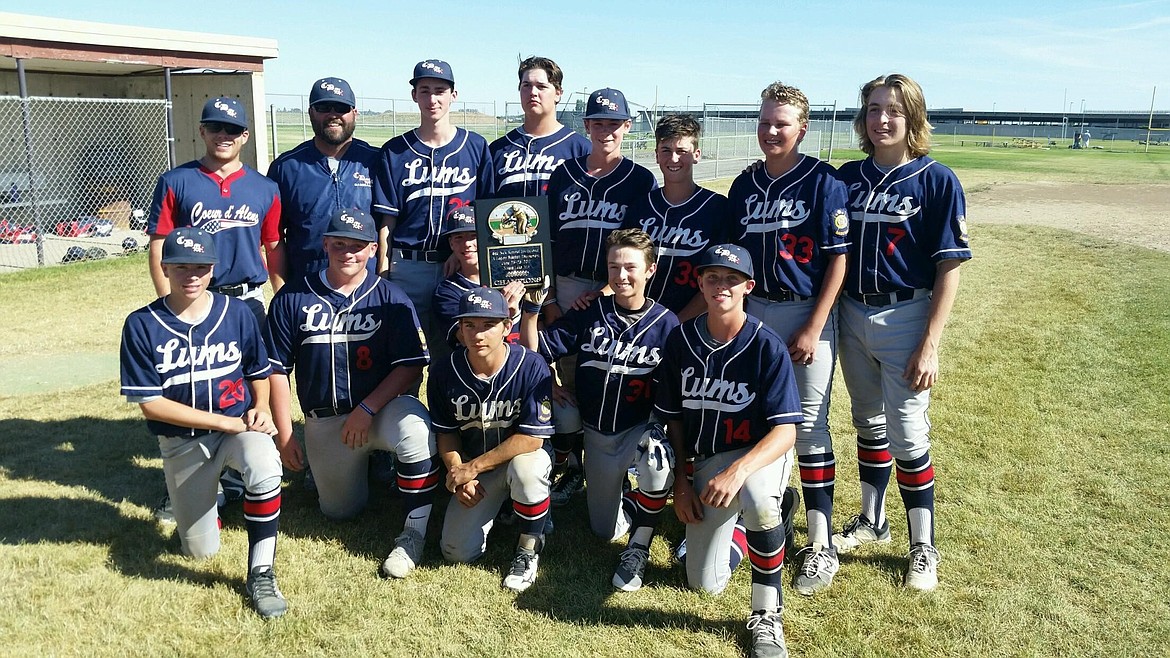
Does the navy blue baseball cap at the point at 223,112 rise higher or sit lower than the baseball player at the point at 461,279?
higher

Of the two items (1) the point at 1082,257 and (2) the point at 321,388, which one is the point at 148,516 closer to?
(2) the point at 321,388

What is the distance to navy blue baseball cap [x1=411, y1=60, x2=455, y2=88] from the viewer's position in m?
4.55

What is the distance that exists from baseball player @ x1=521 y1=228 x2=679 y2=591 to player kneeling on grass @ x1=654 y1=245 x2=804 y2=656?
0.61 ft

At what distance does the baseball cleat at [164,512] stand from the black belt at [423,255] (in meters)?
1.80

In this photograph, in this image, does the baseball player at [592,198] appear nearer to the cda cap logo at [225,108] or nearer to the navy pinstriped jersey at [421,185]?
the navy pinstriped jersey at [421,185]

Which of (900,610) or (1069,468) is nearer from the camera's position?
(900,610)

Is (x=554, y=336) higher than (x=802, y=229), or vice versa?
(x=802, y=229)

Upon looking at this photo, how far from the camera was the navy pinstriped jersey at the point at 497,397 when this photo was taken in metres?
3.93

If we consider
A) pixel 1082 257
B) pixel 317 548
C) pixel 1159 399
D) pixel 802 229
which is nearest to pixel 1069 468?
pixel 1159 399

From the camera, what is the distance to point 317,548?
4035mm

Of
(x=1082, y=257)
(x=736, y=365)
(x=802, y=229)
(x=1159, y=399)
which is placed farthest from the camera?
(x=1082, y=257)

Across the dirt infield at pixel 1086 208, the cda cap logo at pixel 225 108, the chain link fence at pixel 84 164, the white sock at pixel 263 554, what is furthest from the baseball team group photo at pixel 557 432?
the dirt infield at pixel 1086 208

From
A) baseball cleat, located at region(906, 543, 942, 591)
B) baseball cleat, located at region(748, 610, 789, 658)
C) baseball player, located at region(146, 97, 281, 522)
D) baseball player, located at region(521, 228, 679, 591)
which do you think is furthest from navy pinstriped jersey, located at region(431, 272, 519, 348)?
baseball cleat, located at region(906, 543, 942, 591)

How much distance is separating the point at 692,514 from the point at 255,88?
14.1 m
